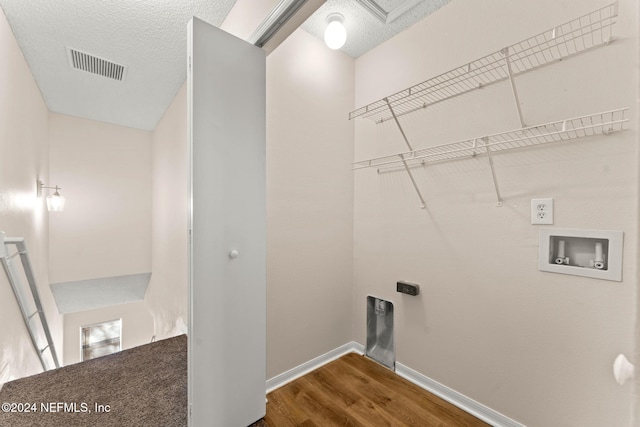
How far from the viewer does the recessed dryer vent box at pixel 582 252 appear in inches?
43.5

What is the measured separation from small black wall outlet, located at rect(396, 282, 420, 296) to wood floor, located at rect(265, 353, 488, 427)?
1.95 ft

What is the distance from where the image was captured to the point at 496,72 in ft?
4.77

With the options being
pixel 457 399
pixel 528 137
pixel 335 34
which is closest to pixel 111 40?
pixel 335 34

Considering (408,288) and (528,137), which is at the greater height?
(528,137)

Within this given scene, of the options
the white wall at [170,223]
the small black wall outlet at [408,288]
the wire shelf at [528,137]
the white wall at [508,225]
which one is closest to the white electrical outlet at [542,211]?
the white wall at [508,225]

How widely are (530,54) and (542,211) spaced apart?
75cm

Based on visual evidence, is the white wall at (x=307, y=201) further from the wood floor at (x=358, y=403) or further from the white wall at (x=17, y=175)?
the white wall at (x=17, y=175)

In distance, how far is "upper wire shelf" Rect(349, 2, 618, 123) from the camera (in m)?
1.14

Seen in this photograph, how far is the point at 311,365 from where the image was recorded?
1.94 metres

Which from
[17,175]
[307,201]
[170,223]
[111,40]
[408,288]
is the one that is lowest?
[408,288]

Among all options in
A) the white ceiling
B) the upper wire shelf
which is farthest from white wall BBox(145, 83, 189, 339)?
the upper wire shelf

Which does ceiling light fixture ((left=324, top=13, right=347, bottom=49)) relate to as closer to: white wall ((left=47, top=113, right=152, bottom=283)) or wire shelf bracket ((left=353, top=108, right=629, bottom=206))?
wire shelf bracket ((left=353, top=108, right=629, bottom=206))

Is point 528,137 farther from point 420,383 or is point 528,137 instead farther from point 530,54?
point 420,383

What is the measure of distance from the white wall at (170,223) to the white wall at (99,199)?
0.26 meters
